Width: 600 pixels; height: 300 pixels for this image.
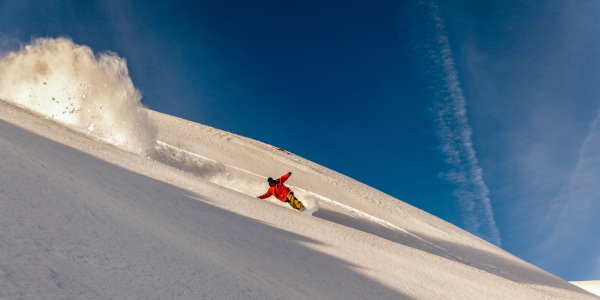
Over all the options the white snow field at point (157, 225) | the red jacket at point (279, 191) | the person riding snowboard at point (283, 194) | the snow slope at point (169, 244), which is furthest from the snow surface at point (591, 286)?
the red jacket at point (279, 191)

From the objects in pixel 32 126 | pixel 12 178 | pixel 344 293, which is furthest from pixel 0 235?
pixel 32 126

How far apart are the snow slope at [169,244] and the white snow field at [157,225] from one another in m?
0.02

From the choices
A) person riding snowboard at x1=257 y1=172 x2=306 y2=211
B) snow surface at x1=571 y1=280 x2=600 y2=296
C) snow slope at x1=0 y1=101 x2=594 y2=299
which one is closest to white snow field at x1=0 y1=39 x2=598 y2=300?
snow slope at x1=0 y1=101 x2=594 y2=299

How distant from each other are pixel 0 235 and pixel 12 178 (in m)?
1.28

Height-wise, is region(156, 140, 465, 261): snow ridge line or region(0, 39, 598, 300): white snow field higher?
region(156, 140, 465, 261): snow ridge line

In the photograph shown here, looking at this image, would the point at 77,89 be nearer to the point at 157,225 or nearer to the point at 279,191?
the point at 279,191

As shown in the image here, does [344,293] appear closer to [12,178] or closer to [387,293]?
[387,293]

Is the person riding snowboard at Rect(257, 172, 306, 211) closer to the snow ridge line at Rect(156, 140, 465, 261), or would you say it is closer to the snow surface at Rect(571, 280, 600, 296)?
the snow ridge line at Rect(156, 140, 465, 261)

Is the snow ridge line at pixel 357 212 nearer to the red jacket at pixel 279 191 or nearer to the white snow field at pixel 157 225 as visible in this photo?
the white snow field at pixel 157 225

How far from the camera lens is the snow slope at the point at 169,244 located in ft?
7.35

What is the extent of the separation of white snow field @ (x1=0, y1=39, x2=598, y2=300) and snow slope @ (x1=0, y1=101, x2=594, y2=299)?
0.02 m

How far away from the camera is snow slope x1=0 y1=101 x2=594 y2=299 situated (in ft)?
7.35

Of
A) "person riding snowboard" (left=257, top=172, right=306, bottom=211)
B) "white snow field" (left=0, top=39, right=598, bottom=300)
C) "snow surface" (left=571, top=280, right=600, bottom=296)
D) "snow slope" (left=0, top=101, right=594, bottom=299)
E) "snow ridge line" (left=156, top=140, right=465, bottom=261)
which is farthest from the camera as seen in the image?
"snow surface" (left=571, top=280, right=600, bottom=296)

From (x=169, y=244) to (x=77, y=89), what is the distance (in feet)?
28.1
